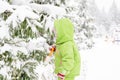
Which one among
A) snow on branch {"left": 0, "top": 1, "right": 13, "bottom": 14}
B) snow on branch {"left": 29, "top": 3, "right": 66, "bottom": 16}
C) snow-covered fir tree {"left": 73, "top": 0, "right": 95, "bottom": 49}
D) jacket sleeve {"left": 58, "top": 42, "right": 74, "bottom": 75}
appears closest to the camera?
snow on branch {"left": 0, "top": 1, "right": 13, "bottom": 14}

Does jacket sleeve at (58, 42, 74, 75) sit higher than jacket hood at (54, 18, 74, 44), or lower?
lower

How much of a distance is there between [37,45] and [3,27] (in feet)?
4.28

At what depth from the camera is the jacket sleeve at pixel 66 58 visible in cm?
495

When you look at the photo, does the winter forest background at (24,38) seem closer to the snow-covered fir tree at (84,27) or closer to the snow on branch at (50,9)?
the snow on branch at (50,9)

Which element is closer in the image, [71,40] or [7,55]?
[7,55]

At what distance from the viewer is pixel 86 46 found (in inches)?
1038

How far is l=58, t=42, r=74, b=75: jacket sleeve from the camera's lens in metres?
4.95

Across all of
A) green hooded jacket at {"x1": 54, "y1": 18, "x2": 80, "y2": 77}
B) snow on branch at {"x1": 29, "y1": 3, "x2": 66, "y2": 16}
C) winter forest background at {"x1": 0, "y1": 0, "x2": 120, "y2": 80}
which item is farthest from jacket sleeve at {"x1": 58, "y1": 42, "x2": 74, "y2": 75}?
snow on branch at {"x1": 29, "y1": 3, "x2": 66, "y2": 16}

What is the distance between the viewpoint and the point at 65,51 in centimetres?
501

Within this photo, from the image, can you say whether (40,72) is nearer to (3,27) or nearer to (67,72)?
(67,72)

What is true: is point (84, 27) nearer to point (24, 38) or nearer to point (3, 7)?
point (24, 38)

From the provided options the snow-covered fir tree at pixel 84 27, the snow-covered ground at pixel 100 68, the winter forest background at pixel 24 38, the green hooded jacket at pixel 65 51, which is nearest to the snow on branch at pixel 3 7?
the winter forest background at pixel 24 38

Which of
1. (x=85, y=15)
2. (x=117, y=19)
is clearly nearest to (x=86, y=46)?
(x=85, y=15)

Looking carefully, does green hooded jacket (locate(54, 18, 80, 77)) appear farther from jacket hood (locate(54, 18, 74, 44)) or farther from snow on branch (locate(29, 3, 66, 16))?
snow on branch (locate(29, 3, 66, 16))
